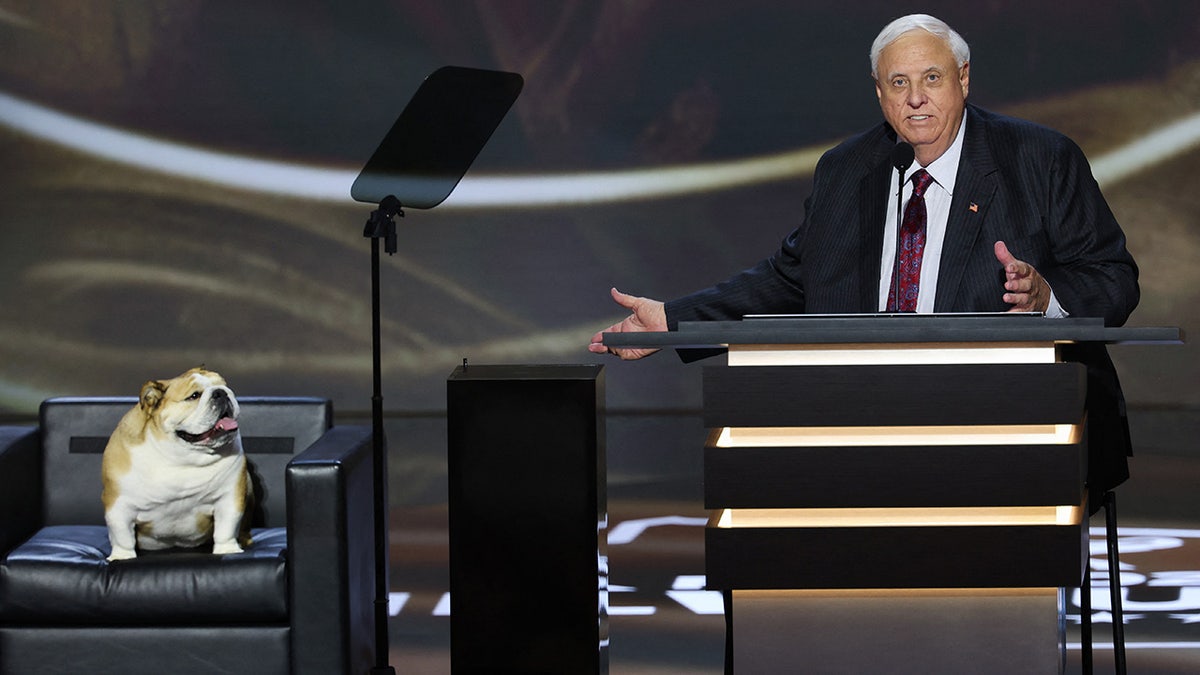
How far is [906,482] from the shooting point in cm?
190

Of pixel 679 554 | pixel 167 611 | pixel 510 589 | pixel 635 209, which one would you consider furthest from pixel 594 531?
pixel 635 209

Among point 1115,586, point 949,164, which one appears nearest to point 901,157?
point 949,164

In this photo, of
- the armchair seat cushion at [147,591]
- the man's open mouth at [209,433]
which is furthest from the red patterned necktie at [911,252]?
the man's open mouth at [209,433]

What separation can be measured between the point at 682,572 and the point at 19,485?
6.77 ft

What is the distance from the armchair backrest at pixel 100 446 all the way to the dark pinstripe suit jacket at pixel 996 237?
1.24 m

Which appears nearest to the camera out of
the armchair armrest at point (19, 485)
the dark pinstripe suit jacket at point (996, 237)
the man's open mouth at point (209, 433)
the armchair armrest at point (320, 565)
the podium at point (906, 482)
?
the podium at point (906, 482)

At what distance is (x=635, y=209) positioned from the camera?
7.62m

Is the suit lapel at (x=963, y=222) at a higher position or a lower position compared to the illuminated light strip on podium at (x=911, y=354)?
higher

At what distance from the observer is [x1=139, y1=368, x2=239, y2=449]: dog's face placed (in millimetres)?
3090

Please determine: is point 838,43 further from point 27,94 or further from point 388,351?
point 27,94

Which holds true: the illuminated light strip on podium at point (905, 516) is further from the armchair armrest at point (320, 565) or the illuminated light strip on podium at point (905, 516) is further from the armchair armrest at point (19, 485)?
the armchair armrest at point (19, 485)

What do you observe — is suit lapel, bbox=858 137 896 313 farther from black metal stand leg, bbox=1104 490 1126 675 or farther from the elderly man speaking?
black metal stand leg, bbox=1104 490 1126 675

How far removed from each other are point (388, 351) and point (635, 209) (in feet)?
5.33

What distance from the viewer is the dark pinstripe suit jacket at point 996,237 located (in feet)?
7.95
